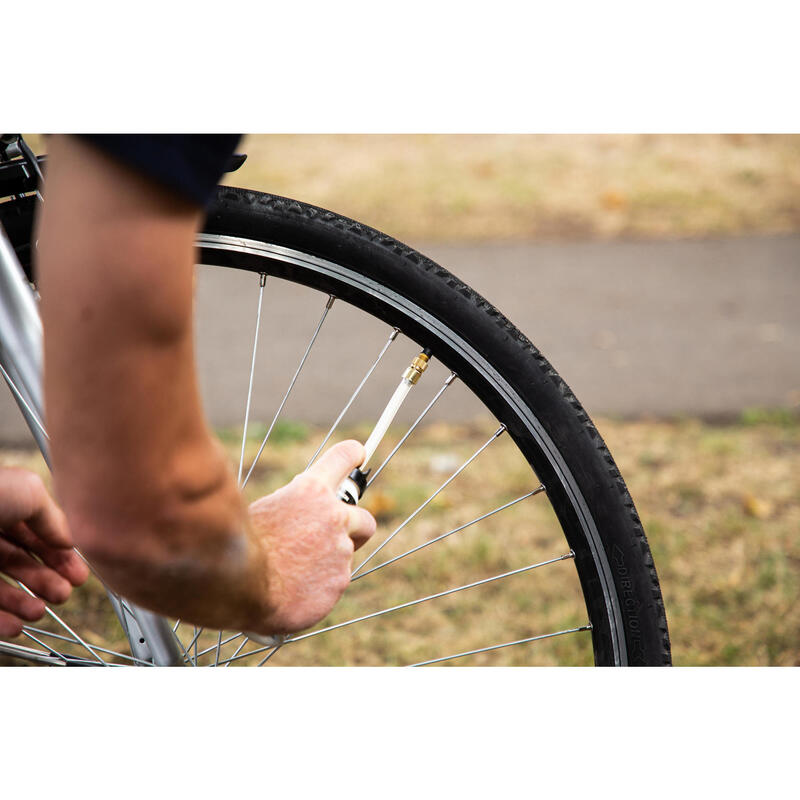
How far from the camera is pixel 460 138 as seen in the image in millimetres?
5125

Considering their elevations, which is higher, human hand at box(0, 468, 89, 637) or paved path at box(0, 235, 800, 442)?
paved path at box(0, 235, 800, 442)

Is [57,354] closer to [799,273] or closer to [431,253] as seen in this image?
[431,253]

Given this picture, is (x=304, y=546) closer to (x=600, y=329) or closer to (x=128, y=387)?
(x=128, y=387)

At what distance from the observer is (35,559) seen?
94 cm

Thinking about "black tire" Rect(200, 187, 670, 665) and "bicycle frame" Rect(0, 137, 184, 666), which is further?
"black tire" Rect(200, 187, 670, 665)

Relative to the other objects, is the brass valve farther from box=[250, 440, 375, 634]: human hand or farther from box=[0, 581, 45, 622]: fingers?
box=[0, 581, 45, 622]: fingers

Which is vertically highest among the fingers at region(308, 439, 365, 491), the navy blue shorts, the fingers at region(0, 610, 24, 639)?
the navy blue shorts

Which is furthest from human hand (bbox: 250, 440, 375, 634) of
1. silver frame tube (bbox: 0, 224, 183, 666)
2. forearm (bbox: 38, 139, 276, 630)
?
silver frame tube (bbox: 0, 224, 183, 666)

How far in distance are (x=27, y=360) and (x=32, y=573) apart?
0.94ft

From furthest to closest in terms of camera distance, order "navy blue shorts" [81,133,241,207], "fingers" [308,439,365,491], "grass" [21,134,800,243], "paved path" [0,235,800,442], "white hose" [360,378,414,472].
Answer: "grass" [21,134,800,243] < "paved path" [0,235,800,442] < "white hose" [360,378,414,472] < "fingers" [308,439,365,491] < "navy blue shorts" [81,133,241,207]

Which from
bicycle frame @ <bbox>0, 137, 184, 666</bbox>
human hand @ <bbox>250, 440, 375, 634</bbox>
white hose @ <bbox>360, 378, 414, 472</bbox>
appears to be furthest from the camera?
white hose @ <bbox>360, 378, 414, 472</bbox>

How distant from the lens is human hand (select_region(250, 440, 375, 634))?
0.76m

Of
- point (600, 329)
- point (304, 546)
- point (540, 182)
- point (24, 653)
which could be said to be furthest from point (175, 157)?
point (540, 182)

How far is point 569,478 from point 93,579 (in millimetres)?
1361
